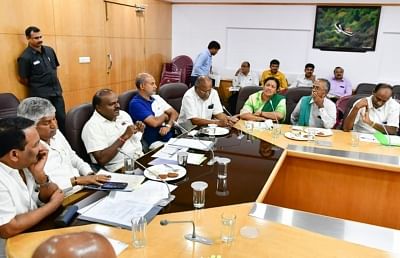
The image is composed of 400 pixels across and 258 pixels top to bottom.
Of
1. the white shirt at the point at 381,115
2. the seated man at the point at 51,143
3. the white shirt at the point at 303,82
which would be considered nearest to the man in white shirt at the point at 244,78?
the white shirt at the point at 303,82

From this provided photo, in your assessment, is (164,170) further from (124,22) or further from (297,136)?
(124,22)

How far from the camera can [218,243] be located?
1205mm

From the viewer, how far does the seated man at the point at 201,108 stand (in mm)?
3098

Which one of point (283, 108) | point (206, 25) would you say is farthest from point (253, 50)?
point (283, 108)

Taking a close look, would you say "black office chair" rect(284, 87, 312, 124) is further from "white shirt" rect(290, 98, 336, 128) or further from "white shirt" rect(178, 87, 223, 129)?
"white shirt" rect(178, 87, 223, 129)

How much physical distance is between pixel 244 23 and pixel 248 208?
18.4 feet

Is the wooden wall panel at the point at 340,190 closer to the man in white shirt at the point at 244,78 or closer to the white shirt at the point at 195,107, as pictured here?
the white shirt at the point at 195,107

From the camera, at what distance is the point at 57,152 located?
182cm

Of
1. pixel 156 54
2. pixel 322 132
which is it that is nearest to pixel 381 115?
pixel 322 132

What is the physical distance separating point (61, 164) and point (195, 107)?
1610mm

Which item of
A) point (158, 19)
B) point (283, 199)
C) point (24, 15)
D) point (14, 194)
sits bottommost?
point (283, 199)

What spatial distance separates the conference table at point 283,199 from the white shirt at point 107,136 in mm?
348

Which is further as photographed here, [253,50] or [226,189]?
[253,50]

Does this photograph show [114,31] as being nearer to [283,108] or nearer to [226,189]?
[283,108]
